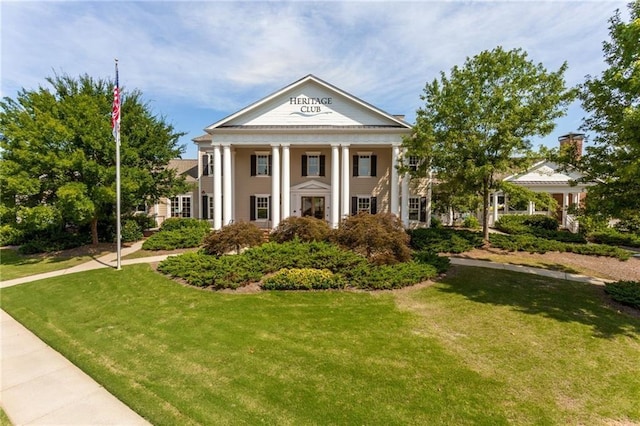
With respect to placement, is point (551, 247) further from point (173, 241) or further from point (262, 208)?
point (173, 241)

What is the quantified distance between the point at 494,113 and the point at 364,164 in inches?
384

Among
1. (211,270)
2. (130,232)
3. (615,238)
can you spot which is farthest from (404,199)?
(130,232)

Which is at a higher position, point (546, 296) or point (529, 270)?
point (529, 270)

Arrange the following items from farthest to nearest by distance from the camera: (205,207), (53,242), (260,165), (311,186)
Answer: (205,207) < (260,165) < (311,186) < (53,242)

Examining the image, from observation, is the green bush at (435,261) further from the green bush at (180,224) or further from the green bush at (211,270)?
the green bush at (180,224)

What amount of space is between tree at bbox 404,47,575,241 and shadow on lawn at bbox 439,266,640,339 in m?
4.84

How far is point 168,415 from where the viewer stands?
4301 mm

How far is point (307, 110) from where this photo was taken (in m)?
19.9

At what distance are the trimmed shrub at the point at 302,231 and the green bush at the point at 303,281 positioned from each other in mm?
3088

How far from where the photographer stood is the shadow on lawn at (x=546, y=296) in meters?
7.50

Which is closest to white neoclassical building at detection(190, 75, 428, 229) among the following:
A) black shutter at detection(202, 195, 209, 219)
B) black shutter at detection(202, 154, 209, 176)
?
black shutter at detection(202, 154, 209, 176)

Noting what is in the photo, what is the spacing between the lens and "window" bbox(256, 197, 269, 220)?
2306 cm

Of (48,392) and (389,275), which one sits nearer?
(48,392)

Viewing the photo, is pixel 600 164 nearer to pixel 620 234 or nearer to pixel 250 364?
pixel 250 364
